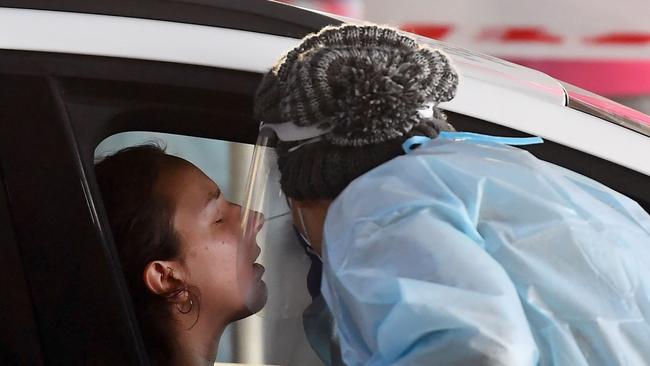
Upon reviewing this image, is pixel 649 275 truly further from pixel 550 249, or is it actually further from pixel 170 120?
pixel 170 120

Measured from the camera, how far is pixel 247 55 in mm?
1904

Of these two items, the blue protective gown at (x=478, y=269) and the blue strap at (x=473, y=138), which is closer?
the blue protective gown at (x=478, y=269)

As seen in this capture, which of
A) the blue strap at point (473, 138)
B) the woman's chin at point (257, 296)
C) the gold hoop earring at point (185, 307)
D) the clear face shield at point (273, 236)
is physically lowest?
the gold hoop earring at point (185, 307)

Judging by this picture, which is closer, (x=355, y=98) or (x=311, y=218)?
(x=355, y=98)

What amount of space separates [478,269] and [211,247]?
0.74 meters

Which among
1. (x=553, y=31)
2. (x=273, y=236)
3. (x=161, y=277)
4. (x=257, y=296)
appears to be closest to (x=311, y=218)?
(x=273, y=236)

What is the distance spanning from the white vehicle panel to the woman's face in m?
0.30

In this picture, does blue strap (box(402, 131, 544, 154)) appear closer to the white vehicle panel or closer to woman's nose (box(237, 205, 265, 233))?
the white vehicle panel

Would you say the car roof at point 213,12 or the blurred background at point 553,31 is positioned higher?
the car roof at point 213,12

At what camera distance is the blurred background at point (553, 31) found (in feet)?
17.4

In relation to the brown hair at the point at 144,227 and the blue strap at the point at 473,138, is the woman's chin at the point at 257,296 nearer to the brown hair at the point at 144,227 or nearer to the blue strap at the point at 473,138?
the brown hair at the point at 144,227

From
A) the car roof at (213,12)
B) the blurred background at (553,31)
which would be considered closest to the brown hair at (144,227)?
the car roof at (213,12)

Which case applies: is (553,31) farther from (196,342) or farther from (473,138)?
(473,138)

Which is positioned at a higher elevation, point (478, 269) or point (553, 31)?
point (478, 269)
